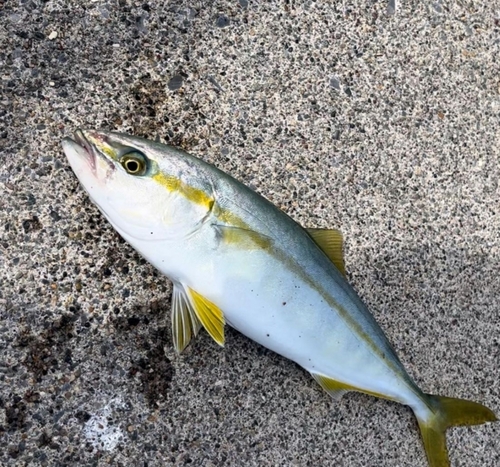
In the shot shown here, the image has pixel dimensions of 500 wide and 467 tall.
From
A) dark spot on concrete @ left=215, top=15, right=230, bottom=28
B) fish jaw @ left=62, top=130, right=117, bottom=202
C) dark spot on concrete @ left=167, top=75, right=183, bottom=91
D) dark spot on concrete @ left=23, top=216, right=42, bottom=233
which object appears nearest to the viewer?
fish jaw @ left=62, top=130, right=117, bottom=202

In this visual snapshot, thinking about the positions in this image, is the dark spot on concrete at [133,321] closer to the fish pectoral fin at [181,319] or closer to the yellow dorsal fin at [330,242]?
the fish pectoral fin at [181,319]

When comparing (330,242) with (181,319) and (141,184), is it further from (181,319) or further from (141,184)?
(141,184)

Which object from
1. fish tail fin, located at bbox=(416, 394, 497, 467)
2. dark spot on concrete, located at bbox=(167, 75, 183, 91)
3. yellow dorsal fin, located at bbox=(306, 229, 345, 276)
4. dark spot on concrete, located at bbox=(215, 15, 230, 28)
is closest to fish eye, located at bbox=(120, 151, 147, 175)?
dark spot on concrete, located at bbox=(167, 75, 183, 91)

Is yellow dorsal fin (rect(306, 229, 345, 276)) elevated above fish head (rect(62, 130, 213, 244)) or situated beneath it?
situated beneath

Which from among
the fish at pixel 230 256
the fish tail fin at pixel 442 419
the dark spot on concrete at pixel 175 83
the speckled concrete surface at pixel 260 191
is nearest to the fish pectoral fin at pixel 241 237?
the fish at pixel 230 256

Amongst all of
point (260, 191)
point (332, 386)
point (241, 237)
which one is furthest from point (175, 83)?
point (332, 386)

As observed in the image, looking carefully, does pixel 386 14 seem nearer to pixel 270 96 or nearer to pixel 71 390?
pixel 270 96

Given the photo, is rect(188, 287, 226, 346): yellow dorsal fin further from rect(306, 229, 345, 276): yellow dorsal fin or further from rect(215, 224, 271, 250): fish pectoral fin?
rect(306, 229, 345, 276): yellow dorsal fin
